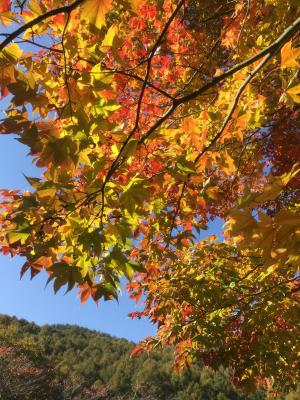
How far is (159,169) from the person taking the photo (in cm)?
293

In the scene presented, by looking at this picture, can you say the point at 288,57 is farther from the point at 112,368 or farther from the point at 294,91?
the point at 112,368

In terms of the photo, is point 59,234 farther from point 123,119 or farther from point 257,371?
point 257,371

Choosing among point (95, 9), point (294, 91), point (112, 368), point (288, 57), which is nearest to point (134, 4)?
point (95, 9)

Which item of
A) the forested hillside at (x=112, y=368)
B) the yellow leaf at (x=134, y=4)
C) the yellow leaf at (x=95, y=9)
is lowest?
the yellow leaf at (x=95, y=9)

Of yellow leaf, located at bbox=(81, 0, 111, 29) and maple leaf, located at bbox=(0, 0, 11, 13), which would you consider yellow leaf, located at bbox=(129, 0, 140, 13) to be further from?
maple leaf, located at bbox=(0, 0, 11, 13)

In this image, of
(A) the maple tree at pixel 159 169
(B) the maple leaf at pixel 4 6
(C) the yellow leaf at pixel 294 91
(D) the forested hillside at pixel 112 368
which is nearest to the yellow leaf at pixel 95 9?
(A) the maple tree at pixel 159 169

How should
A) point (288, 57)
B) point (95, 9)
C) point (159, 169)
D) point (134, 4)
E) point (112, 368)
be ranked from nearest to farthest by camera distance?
point (95, 9) < point (134, 4) < point (288, 57) < point (159, 169) < point (112, 368)

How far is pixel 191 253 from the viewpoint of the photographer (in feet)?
20.7

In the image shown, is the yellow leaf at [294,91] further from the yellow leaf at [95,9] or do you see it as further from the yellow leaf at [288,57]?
the yellow leaf at [95,9]

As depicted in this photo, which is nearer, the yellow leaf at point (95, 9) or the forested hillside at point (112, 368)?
the yellow leaf at point (95, 9)

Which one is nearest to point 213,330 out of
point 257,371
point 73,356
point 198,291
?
point 198,291

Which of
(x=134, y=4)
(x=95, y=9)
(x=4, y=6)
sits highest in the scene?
(x=4, y=6)

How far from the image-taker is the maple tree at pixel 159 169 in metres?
2.09

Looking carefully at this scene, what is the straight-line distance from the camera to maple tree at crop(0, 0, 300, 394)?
6.85 feet
